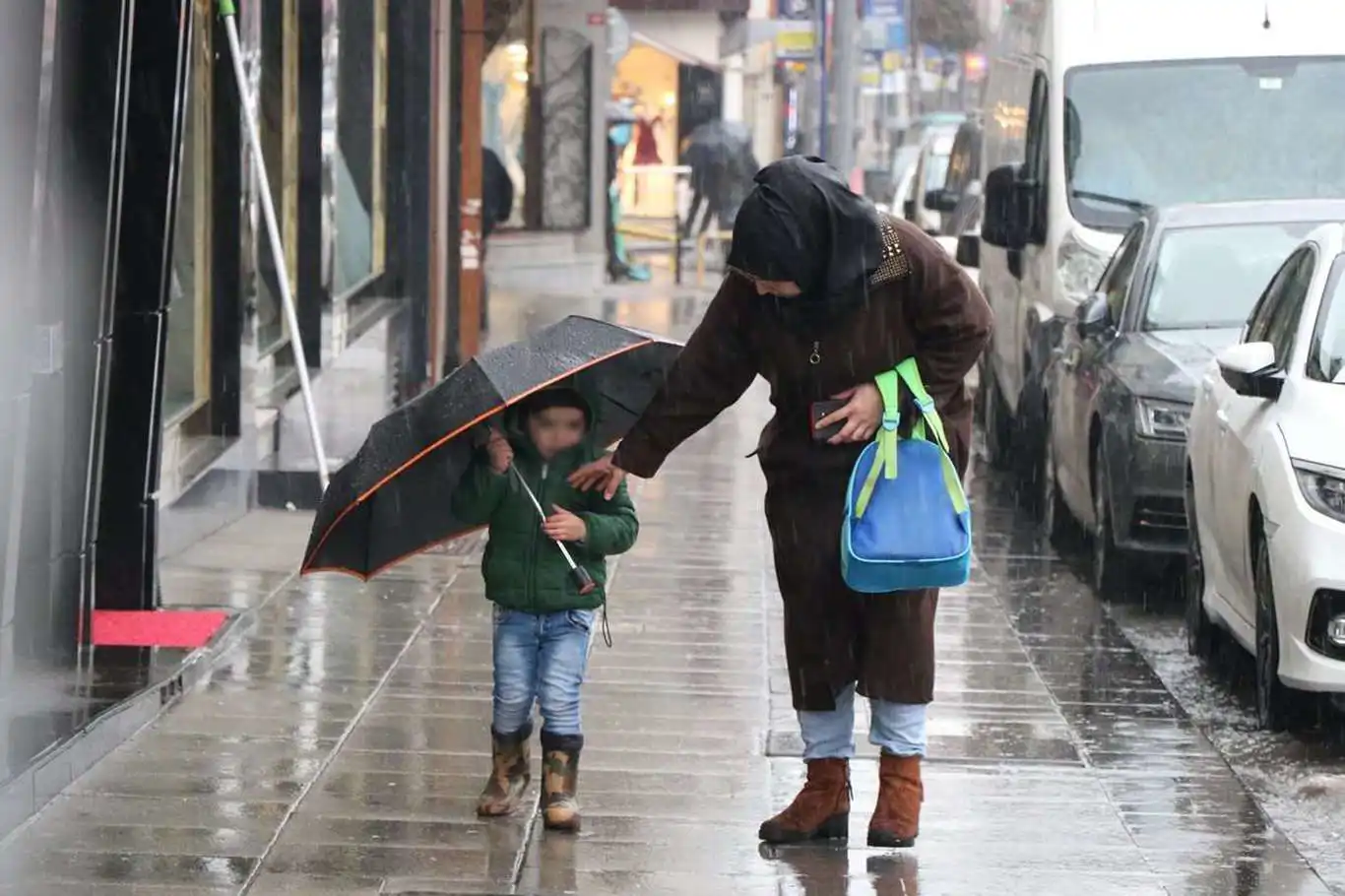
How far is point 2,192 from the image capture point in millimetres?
6801

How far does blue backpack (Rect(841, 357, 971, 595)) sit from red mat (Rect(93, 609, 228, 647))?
3.14 meters

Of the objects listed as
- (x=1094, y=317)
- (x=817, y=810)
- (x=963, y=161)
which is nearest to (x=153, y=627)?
(x=817, y=810)

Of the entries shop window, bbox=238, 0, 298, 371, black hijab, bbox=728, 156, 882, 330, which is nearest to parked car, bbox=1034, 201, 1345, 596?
shop window, bbox=238, 0, 298, 371

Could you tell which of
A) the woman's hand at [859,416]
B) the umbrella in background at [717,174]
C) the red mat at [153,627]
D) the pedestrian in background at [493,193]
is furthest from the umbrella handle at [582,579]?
the umbrella in background at [717,174]

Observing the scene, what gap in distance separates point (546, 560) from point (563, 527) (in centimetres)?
16

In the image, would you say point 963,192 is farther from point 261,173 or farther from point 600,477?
point 600,477

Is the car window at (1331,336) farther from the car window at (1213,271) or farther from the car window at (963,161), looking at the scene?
the car window at (963,161)

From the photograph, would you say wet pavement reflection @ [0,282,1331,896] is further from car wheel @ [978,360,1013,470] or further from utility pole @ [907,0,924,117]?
utility pole @ [907,0,924,117]

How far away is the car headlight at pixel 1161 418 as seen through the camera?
10.3 metres

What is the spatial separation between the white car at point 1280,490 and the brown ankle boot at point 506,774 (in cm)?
257

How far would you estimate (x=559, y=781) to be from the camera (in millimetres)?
6520

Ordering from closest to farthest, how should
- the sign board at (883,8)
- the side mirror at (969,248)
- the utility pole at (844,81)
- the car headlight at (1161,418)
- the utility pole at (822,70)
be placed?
the car headlight at (1161,418), the side mirror at (969,248), the utility pole at (844,81), the sign board at (883,8), the utility pole at (822,70)

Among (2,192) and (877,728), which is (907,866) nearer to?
(877,728)

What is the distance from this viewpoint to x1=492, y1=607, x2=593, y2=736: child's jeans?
646 centimetres
